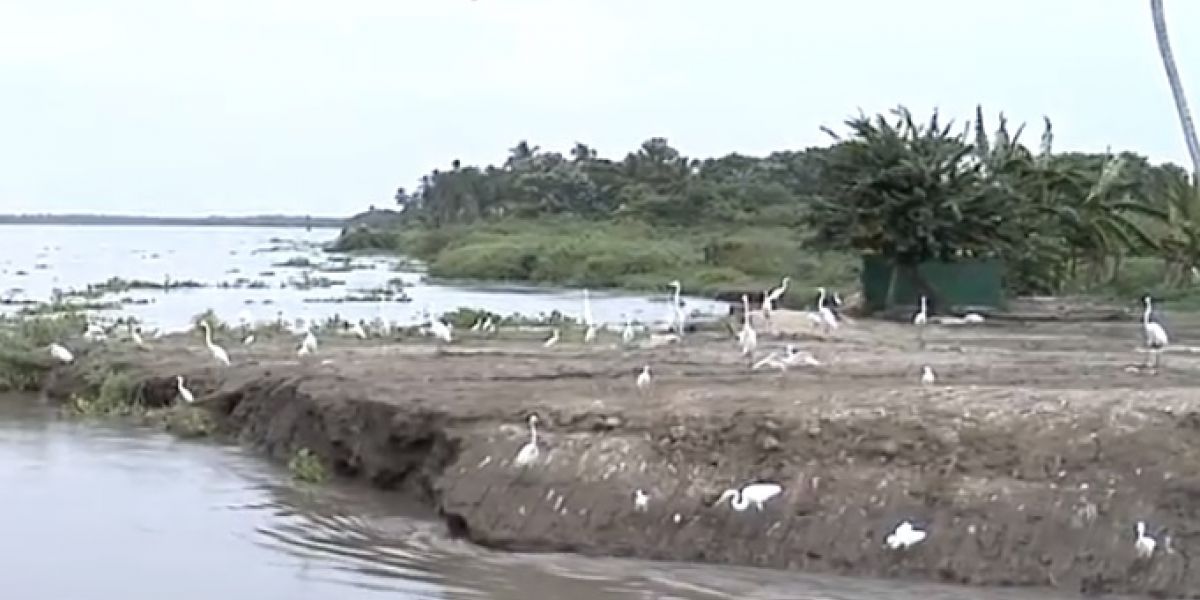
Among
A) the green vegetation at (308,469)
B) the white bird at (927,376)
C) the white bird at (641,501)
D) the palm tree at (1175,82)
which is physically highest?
the palm tree at (1175,82)

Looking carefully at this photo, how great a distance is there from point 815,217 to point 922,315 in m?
6.09

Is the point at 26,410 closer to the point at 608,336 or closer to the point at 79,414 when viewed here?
the point at 79,414

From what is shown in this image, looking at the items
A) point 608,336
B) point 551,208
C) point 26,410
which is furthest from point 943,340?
point 551,208

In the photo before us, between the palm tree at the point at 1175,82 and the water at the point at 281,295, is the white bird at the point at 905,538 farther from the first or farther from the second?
the water at the point at 281,295

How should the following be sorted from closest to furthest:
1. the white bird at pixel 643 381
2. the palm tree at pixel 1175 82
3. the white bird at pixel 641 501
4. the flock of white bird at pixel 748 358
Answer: the flock of white bird at pixel 748 358 → the white bird at pixel 641 501 → the white bird at pixel 643 381 → the palm tree at pixel 1175 82

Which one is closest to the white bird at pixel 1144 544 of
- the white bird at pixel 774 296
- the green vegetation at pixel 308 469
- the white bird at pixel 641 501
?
the white bird at pixel 641 501

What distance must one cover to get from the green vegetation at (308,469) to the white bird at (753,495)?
4920 mm

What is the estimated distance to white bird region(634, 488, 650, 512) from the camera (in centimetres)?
1320

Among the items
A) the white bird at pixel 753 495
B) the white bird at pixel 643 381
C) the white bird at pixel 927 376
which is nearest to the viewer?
the white bird at pixel 753 495

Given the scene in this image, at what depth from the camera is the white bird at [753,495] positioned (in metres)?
12.8

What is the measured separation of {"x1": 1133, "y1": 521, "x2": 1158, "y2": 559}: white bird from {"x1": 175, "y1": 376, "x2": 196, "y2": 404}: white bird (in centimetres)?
1194

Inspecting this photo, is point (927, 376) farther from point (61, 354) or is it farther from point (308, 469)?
point (61, 354)

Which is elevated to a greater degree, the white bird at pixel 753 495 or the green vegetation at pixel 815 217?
the green vegetation at pixel 815 217

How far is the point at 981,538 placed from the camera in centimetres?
1234
